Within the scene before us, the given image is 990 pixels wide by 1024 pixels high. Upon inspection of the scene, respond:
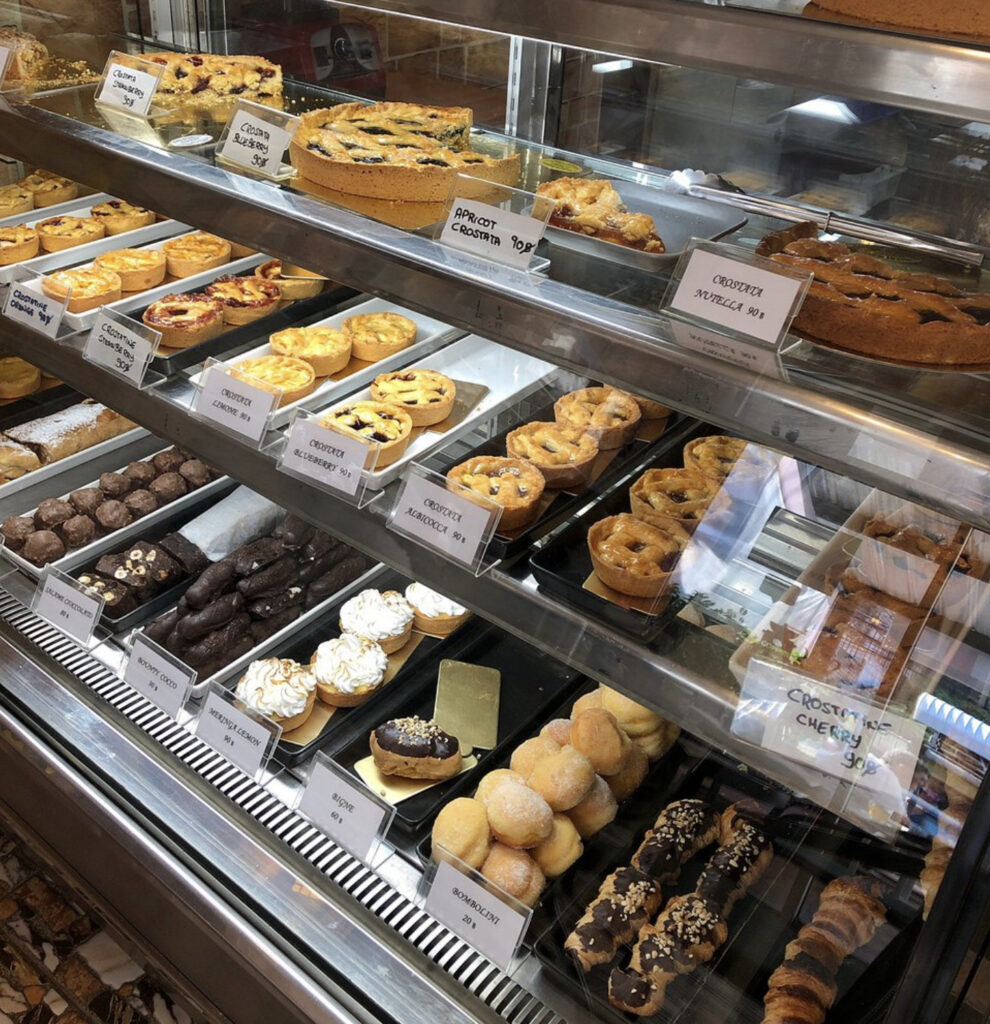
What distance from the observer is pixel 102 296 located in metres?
2.17

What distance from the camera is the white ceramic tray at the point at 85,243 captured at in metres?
2.40

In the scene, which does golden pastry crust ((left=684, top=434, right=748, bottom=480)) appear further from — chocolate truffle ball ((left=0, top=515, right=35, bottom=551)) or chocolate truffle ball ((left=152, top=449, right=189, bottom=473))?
chocolate truffle ball ((left=0, top=515, right=35, bottom=551))

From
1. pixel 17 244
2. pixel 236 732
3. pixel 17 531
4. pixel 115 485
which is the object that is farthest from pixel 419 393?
pixel 17 244

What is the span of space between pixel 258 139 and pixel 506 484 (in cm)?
→ 66

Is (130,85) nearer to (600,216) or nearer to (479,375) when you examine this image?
(479,375)

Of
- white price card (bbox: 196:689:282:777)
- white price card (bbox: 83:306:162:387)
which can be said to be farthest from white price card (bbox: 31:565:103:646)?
white price card (bbox: 83:306:162:387)

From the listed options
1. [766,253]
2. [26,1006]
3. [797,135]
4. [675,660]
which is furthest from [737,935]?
[797,135]

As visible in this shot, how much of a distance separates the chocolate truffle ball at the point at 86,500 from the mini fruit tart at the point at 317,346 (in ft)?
1.96

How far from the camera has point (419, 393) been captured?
1.90 meters

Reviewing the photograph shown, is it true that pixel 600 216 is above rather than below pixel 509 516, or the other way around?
above

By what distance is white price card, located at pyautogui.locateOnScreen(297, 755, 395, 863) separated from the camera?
1.65 meters

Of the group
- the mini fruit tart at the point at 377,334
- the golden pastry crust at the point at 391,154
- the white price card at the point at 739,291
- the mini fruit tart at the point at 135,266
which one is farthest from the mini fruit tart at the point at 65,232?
the white price card at the point at 739,291

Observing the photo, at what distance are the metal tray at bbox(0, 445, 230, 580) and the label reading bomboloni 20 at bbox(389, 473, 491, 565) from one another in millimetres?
1014

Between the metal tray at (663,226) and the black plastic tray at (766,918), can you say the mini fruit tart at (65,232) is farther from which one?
the black plastic tray at (766,918)
